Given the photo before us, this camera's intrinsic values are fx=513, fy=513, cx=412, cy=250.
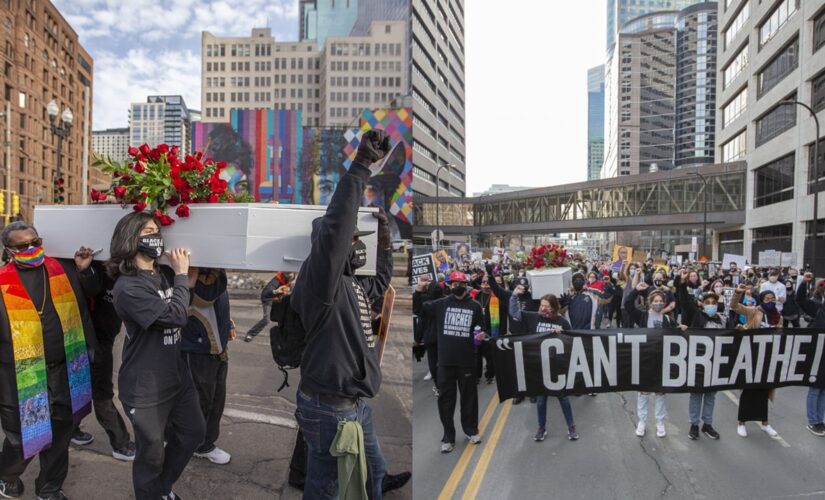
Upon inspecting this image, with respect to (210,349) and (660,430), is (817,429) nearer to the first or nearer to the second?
(660,430)

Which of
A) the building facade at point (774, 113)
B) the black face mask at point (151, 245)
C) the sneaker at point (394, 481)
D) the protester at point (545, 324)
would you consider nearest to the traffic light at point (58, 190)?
the black face mask at point (151, 245)

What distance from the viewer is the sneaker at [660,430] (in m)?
3.36

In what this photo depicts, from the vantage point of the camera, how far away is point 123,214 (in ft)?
7.66

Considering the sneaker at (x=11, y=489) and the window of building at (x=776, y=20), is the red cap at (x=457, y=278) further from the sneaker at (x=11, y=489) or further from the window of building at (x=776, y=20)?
the sneaker at (x=11, y=489)

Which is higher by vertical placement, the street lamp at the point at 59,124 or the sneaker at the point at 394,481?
the street lamp at the point at 59,124

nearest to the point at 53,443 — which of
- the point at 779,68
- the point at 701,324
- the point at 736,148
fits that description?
the point at 701,324

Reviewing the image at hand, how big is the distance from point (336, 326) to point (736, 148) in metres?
3.83

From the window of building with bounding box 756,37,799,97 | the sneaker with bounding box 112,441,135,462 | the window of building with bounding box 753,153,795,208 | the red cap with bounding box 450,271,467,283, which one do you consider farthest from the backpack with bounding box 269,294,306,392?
the window of building with bounding box 756,37,799,97

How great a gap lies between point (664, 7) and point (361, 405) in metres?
139

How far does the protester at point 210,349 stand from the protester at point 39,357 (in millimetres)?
549

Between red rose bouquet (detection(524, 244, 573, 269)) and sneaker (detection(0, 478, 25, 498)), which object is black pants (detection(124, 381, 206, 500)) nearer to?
sneaker (detection(0, 478, 25, 498))

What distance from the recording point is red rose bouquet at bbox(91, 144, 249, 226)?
85.1 inches

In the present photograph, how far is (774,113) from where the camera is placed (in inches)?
150

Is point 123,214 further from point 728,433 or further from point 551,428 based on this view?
point 728,433
